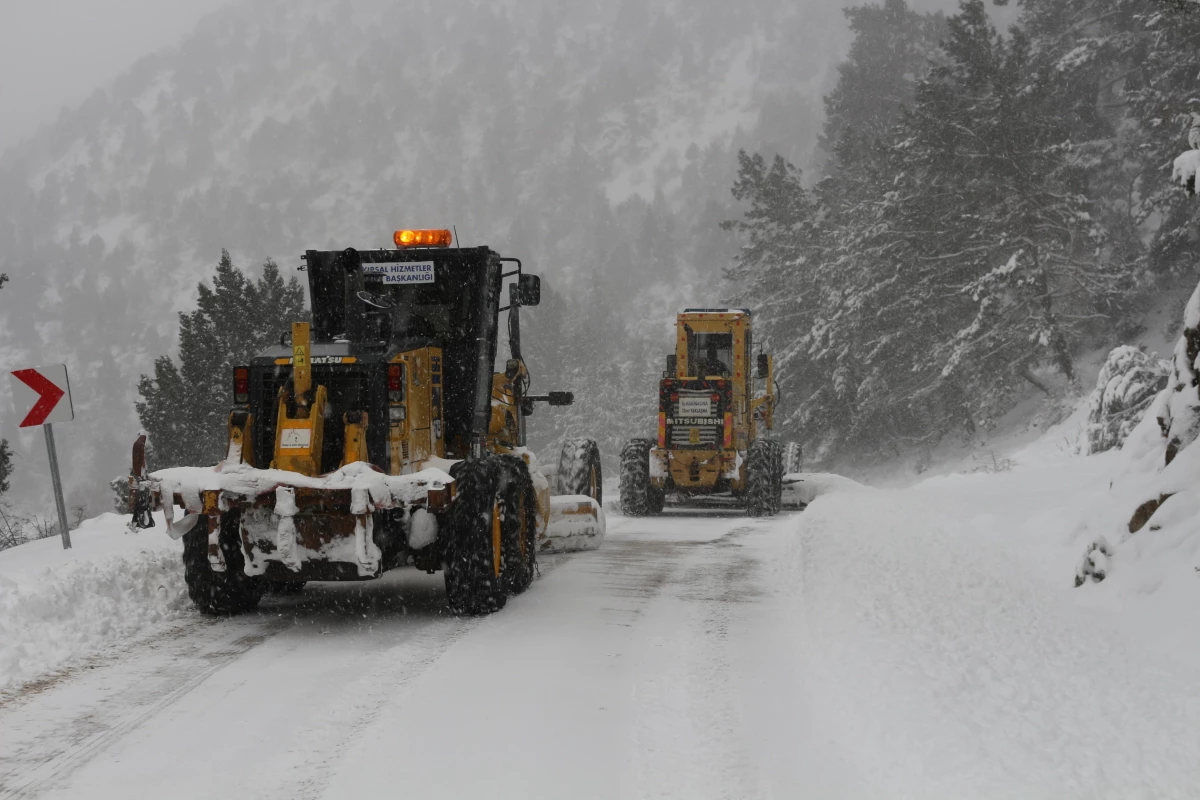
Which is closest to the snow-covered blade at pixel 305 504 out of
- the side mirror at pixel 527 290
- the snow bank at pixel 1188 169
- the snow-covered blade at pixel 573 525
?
the side mirror at pixel 527 290

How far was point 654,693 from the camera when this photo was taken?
18.4 feet

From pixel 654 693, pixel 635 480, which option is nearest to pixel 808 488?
pixel 635 480

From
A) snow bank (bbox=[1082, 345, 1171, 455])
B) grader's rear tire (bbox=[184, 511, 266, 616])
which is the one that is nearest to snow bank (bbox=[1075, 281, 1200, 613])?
grader's rear tire (bbox=[184, 511, 266, 616])

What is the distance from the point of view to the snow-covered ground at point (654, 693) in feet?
14.2

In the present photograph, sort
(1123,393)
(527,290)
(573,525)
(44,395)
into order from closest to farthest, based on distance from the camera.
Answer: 1. (527,290)
2. (573,525)
3. (44,395)
4. (1123,393)

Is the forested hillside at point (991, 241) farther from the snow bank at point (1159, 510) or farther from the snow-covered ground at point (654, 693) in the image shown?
the snow-covered ground at point (654, 693)

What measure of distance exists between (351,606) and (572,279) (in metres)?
149

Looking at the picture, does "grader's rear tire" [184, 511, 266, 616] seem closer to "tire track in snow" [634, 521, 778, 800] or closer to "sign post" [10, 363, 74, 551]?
"tire track in snow" [634, 521, 778, 800]

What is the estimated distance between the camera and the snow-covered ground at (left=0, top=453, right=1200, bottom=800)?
432 centimetres

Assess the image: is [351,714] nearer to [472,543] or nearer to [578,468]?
[472,543]

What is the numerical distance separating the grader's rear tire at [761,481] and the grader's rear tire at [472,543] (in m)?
10.6

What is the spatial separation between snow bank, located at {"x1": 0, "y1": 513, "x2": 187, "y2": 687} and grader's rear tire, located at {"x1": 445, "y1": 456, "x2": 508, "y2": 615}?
200 centimetres

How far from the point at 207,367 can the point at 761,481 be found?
21.5m

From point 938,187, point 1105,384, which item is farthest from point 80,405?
point 1105,384
